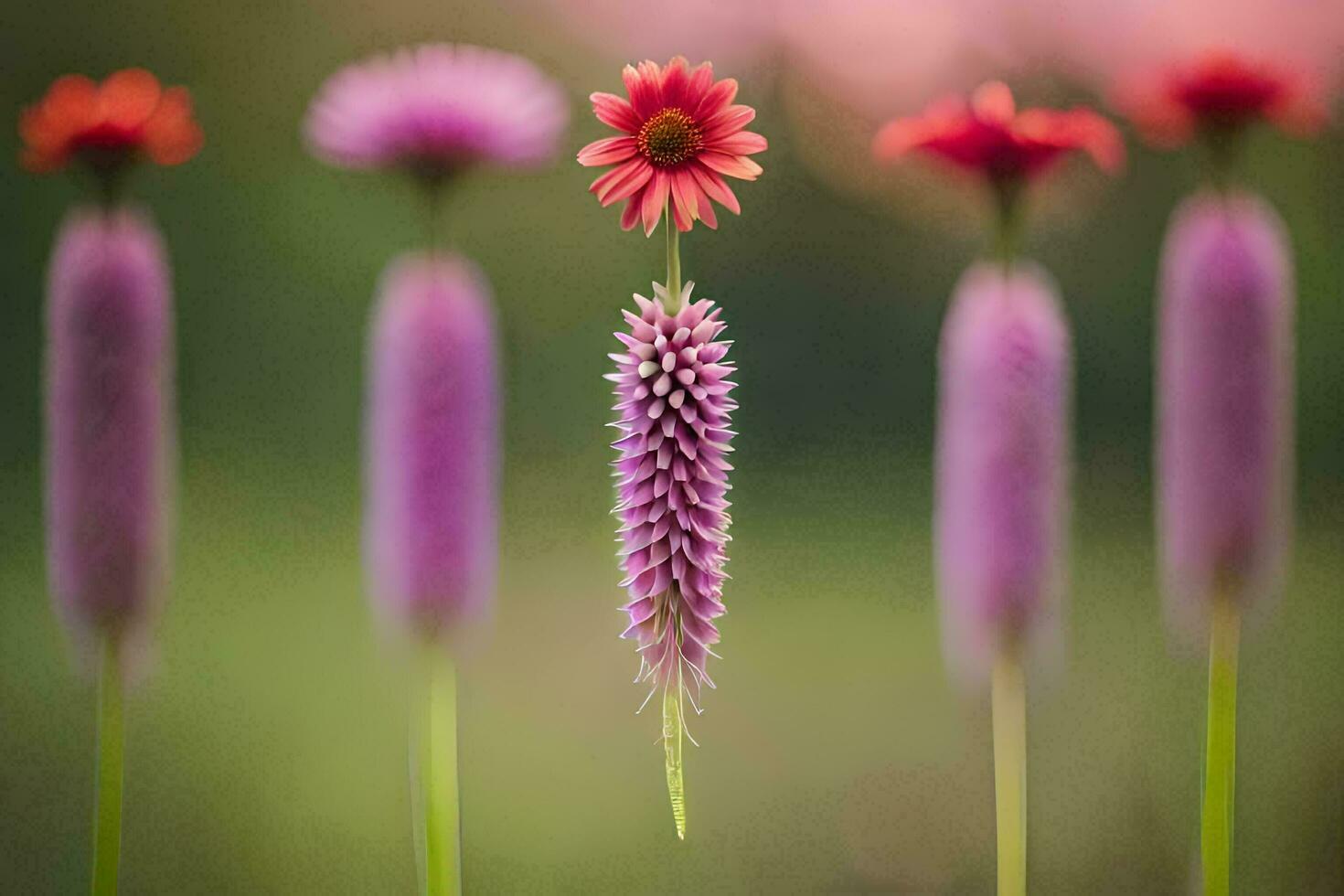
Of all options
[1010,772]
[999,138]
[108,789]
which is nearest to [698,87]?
[999,138]

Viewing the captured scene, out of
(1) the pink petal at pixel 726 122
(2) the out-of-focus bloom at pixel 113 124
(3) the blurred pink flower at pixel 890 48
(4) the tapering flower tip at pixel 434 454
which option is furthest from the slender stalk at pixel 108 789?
(3) the blurred pink flower at pixel 890 48

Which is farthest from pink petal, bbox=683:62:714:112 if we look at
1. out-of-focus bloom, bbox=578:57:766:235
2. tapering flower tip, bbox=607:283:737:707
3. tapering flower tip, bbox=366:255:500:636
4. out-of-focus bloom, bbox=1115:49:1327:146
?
out-of-focus bloom, bbox=1115:49:1327:146

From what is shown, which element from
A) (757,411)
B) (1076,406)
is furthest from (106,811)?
(1076,406)

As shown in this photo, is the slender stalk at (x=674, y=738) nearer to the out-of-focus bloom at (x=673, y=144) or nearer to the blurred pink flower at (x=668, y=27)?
the out-of-focus bloom at (x=673, y=144)

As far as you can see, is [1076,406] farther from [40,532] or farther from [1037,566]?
[40,532]

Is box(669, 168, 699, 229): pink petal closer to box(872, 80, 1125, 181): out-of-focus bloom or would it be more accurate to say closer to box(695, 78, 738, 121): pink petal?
box(695, 78, 738, 121): pink petal

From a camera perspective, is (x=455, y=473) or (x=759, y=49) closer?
(x=455, y=473)
